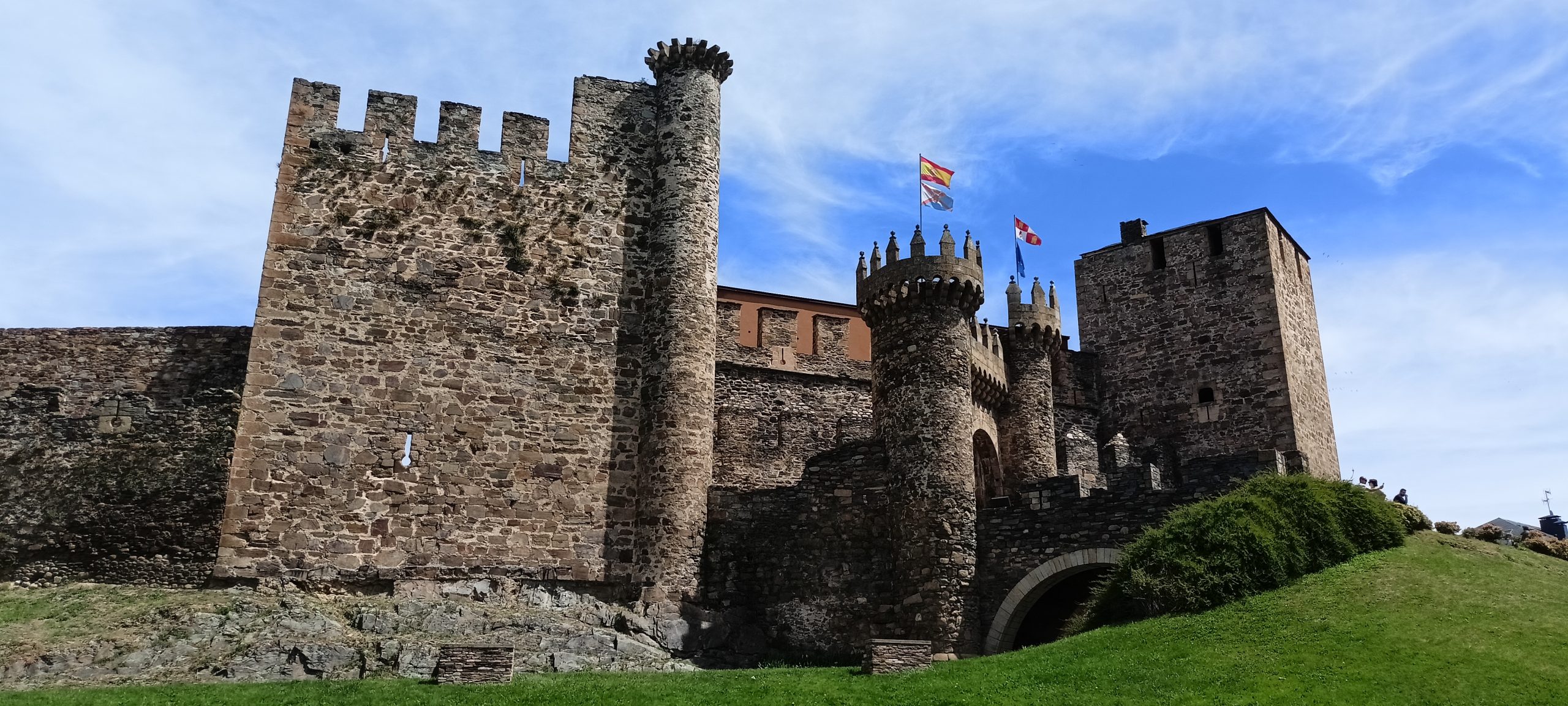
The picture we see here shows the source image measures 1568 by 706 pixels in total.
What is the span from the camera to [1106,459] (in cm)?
3253

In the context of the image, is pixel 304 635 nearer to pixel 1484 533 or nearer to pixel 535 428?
pixel 535 428

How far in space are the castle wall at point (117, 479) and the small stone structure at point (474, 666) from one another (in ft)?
20.2

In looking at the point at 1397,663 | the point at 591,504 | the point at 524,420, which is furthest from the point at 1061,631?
the point at 524,420

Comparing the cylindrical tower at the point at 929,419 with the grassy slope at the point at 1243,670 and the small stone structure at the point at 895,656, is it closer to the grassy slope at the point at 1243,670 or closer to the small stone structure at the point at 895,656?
the small stone structure at the point at 895,656

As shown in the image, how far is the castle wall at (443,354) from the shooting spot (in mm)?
21266

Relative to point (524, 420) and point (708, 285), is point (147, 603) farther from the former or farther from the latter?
point (708, 285)

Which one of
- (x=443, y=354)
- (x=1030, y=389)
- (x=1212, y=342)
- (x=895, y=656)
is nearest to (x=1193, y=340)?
(x=1212, y=342)

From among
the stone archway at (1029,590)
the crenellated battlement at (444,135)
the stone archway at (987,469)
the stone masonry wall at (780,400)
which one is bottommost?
the stone archway at (1029,590)

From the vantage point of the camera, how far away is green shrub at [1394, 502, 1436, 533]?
20.8 metres

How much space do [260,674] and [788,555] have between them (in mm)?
9423

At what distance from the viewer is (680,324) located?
2342 cm

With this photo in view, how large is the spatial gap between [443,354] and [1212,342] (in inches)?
803

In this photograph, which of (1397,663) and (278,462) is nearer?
(1397,663)

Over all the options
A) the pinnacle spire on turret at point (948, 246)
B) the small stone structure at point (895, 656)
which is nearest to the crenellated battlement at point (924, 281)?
the pinnacle spire on turret at point (948, 246)
